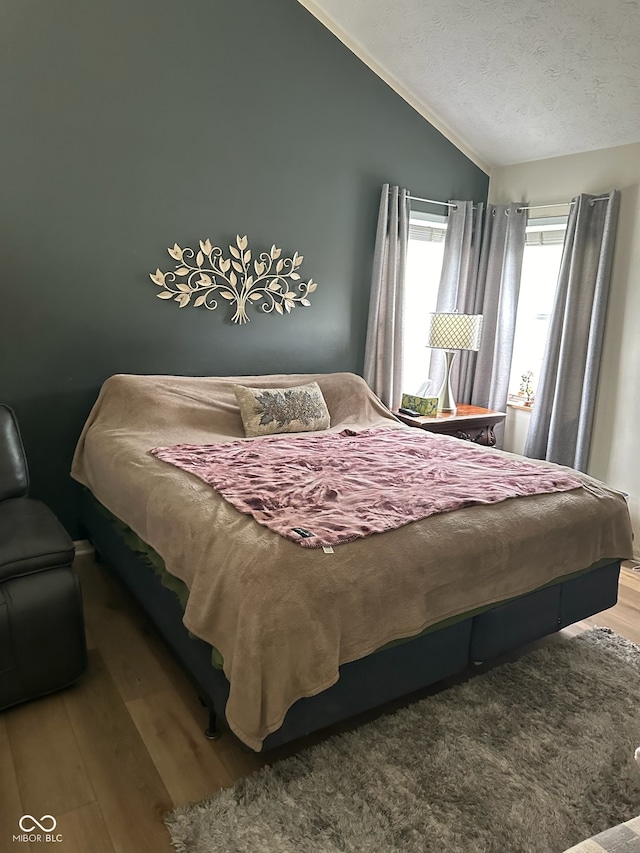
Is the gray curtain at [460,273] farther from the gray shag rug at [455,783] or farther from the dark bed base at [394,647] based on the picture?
the gray shag rug at [455,783]

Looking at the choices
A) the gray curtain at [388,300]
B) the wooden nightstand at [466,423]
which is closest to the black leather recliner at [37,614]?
the wooden nightstand at [466,423]

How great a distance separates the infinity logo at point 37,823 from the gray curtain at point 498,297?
136 inches

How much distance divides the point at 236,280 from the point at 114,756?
245cm

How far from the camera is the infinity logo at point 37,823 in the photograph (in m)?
1.57

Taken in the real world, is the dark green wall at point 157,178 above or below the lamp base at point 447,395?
above

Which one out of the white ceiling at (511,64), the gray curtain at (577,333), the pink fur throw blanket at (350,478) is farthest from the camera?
the gray curtain at (577,333)

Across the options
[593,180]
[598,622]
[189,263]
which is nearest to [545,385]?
[593,180]

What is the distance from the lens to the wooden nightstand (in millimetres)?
3779

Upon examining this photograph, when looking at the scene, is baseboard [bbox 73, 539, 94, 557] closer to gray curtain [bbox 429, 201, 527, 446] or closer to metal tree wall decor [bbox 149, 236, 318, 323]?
metal tree wall decor [bbox 149, 236, 318, 323]

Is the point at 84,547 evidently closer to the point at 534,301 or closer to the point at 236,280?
the point at 236,280

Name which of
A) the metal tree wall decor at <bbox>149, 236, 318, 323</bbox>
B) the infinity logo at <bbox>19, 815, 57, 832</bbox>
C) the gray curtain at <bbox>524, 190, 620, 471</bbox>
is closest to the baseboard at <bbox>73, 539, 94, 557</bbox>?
the metal tree wall decor at <bbox>149, 236, 318, 323</bbox>

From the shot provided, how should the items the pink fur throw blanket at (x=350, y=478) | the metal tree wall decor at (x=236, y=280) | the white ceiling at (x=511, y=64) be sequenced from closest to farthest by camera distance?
the pink fur throw blanket at (x=350, y=478) → the white ceiling at (x=511, y=64) → the metal tree wall decor at (x=236, y=280)

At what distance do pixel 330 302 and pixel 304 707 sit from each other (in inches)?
105
